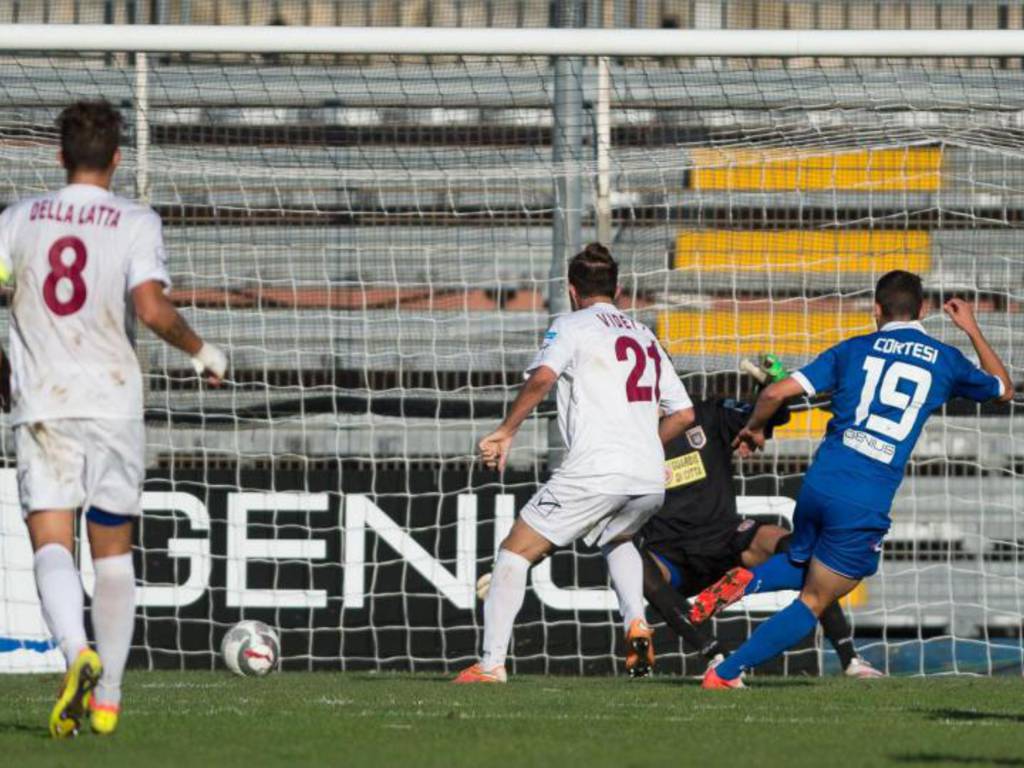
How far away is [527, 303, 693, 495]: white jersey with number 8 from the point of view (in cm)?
788

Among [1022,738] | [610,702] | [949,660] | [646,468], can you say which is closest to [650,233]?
[949,660]

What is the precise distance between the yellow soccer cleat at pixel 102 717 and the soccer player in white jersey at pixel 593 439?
9.23 feet

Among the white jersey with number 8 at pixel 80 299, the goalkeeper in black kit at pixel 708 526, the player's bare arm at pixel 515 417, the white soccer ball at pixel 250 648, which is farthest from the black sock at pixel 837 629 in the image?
the white jersey with number 8 at pixel 80 299

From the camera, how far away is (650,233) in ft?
39.4

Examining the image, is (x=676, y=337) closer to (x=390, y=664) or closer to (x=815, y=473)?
(x=390, y=664)

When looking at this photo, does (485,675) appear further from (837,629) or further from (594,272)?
(837,629)

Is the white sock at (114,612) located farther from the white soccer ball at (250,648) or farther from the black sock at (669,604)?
the black sock at (669,604)

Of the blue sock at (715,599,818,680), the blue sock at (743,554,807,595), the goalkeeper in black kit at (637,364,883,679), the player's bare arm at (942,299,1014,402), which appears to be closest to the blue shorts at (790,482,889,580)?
the blue sock at (715,599,818,680)

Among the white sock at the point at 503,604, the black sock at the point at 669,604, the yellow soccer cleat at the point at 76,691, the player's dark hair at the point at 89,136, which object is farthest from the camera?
the black sock at the point at 669,604

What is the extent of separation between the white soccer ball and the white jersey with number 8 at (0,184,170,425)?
11.9ft

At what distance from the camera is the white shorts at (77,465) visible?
538 cm

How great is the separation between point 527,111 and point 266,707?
6618 millimetres

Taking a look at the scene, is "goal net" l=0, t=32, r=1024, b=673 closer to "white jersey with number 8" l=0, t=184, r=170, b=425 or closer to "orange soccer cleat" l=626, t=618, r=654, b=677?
"orange soccer cleat" l=626, t=618, r=654, b=677

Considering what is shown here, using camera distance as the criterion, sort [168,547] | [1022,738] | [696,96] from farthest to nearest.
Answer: [696,96] → [168,547] → [1022,738]
